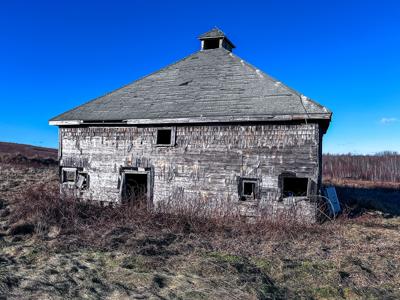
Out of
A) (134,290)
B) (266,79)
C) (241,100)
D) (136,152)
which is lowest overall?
(134,290)

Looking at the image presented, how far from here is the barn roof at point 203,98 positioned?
1148 cm

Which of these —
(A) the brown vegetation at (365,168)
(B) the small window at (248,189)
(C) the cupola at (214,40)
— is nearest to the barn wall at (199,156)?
(B) the small window at (248,189)

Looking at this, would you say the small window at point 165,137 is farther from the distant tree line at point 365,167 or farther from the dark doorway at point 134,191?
the distant tree line at point 365,167

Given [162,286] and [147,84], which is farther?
[147,84]

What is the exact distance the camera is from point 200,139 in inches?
483

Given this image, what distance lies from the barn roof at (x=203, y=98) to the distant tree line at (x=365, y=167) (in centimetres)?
3093

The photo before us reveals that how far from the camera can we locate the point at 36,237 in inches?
335

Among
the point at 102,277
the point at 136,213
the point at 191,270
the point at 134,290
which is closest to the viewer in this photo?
the point at 134,290

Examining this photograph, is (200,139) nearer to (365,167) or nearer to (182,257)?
(182,257)

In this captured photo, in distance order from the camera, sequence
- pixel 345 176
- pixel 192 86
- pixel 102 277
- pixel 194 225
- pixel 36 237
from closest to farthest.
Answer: pixel 102 277 < pixel 36 237 < pixel 194 225 < pixel 192 86 < pixel 345 176

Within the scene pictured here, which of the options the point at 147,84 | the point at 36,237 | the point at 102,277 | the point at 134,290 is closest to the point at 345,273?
the point at 134,290

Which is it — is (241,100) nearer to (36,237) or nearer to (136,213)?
(136,213)

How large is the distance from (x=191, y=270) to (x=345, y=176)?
3927cm

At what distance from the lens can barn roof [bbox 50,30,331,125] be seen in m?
11.5
